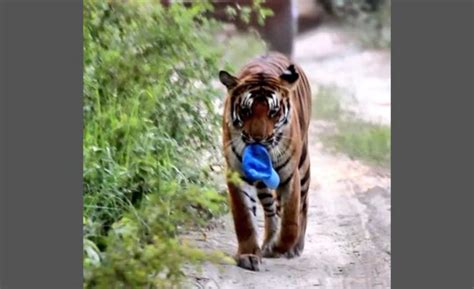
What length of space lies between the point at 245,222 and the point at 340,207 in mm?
316

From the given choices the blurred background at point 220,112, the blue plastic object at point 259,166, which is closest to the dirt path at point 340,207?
the blurred background at point 220,112

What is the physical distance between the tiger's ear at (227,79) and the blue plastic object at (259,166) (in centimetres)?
21

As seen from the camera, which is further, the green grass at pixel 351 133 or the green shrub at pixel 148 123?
the green grass at pixel 351 133

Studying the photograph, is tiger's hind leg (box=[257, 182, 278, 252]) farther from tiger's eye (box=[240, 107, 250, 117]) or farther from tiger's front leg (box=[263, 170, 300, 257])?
tiger's eye (box=[240, 107, 250, 117])

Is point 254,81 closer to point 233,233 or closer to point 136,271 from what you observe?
point 233,233

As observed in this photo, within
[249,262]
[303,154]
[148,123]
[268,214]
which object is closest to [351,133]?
[303,154]

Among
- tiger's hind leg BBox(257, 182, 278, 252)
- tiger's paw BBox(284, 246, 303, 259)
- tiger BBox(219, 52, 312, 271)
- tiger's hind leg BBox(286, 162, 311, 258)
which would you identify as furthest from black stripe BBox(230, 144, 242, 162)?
tiger's paw BBox(284, 246, 303, 259)

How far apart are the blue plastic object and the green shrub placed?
103mm

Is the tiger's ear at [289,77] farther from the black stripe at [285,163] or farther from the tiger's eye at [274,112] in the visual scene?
the black stripe at [285,163]

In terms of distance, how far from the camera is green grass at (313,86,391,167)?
154 inches

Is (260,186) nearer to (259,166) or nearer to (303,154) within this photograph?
(259,166)

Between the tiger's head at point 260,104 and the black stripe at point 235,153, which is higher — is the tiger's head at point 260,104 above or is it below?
above

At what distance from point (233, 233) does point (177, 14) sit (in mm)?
731

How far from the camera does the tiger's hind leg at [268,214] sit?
153 inches
